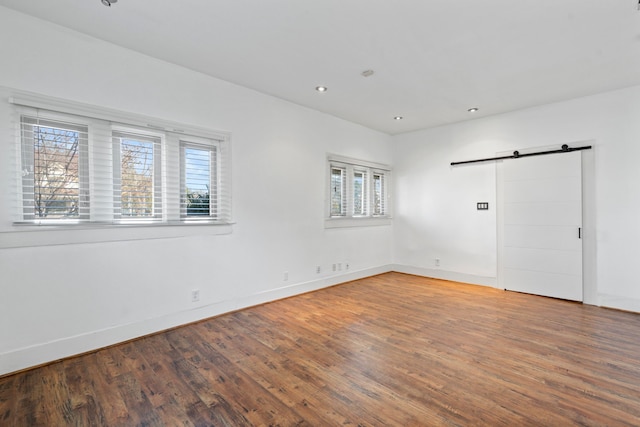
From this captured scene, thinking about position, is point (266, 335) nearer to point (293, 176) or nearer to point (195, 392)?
point (195, 392)

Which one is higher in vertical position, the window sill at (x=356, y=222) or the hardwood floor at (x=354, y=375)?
the window sill at (x=356, y=222)

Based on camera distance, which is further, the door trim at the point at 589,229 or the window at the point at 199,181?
the door trim at the point at 589,229

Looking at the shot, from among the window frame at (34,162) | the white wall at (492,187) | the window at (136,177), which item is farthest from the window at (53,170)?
the white wall at (492,187)

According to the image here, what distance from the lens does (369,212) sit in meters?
5.91

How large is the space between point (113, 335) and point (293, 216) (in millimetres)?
2564

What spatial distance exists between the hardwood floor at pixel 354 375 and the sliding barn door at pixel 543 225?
0.86m

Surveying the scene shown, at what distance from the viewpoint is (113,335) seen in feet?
9.34

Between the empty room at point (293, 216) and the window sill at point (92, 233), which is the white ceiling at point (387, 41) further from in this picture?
the window sill at point (92, 233)

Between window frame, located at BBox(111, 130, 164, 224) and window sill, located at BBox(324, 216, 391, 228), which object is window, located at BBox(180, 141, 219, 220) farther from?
window sill, located at BBox(324, 216, 391, 228)

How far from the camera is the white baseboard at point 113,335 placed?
7.90 ft

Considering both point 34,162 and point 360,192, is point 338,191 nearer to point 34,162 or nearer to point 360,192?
point 360,192

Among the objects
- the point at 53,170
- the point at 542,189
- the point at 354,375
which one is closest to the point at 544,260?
the point at 542,189

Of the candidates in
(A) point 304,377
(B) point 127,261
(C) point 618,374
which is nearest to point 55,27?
(B) point 127,261

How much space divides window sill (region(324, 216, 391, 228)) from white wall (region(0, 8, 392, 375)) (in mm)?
126
